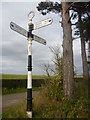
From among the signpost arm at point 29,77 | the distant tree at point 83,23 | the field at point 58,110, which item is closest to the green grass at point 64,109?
the field at point 58,110

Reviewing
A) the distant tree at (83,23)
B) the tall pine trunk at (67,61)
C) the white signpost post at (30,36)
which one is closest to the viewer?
the white signpost post at (30,36)

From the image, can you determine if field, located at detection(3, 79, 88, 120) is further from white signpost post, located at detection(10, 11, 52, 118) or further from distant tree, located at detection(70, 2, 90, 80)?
distant tree, located at detection(70, 2, 90, 80)

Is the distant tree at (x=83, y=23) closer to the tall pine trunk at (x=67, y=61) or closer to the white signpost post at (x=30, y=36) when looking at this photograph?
the tall pine trunk at (x=67, y=61)

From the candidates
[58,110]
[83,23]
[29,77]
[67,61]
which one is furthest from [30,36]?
[83,23]

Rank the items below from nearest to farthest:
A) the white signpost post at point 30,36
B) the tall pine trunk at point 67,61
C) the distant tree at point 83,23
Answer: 1. the white signpost post at point 30,36
2. the tall pine trunk at point 67,61
3. the distant tree at point 83,23

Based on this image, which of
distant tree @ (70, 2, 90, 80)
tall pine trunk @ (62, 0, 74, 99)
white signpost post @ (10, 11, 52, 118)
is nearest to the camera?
white signpost post @ (10, 11, 52, 118)

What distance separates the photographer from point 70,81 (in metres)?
6.87

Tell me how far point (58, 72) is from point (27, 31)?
166 inches

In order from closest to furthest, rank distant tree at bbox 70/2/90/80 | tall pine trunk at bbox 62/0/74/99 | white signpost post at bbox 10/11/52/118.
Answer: white signpost post at bbox 10/11/52/118
tall pine trunk at bbox 62/0/74/99
distant tree at bbox 70/2/90/80

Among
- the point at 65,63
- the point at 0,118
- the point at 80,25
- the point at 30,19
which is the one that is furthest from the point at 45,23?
the point at 80,25

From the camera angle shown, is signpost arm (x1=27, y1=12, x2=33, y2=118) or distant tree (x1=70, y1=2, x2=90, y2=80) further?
distant tree (x1=70, y1=2, x2=90, y2=80)

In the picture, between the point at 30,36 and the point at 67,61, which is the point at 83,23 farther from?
the point at 30,36

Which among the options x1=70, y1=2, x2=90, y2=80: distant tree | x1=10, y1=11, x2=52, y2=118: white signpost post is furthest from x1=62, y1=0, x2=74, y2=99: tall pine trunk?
x1=70, y1=2, x2=90, y2=80: distant tree

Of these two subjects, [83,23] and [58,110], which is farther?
[83,23]
